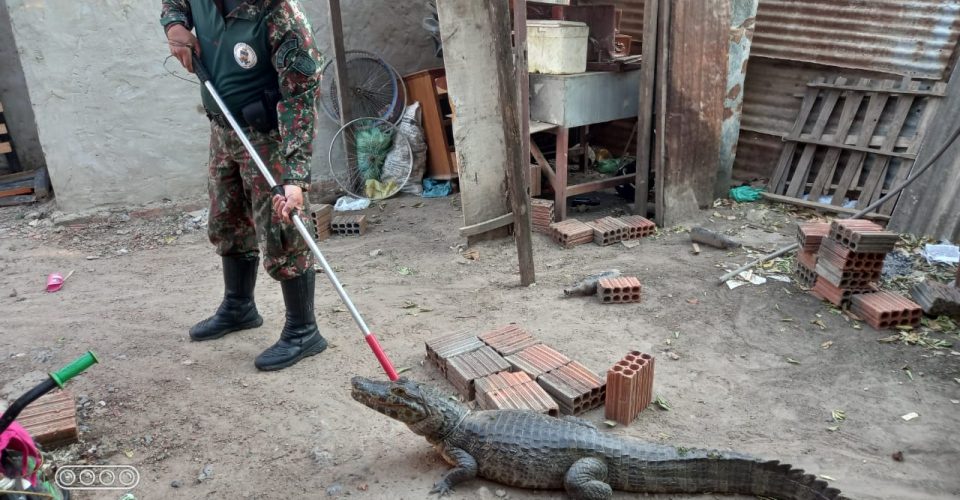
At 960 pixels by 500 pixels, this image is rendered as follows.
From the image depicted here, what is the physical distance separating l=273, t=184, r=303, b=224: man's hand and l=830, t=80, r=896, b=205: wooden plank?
6054mm

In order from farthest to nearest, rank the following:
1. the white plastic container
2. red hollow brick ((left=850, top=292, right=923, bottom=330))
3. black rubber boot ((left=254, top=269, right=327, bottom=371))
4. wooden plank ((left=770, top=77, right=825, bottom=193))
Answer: wooden plank ((left=770, top=77, right=825, bottom=193))
the white plastic container
red hollow brick ((left=850, top=292, right=923, bottom=330))
black rubber boot ((left=254, top=269, right=327, bottom=371))

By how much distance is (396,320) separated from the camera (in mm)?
4672

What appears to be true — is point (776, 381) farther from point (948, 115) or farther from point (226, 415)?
point (948, 115)

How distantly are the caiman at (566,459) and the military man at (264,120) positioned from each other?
114cm

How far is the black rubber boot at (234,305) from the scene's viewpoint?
4203 mm

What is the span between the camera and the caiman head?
2.94 m

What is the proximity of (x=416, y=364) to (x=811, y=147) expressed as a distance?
5.57 metres

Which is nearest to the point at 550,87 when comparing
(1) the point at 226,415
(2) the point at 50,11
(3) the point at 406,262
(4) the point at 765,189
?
(3) the point at 406,262

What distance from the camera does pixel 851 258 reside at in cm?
455

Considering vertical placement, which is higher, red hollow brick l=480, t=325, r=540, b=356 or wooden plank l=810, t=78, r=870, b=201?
wooden plank l=810, t=78, r=870, b=201

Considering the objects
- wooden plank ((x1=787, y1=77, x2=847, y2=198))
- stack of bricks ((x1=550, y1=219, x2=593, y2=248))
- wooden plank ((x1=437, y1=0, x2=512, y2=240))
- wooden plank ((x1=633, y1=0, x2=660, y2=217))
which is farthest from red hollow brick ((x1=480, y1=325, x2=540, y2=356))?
wooden plank ((x1=787, y1=77, x2=847, y2=198))

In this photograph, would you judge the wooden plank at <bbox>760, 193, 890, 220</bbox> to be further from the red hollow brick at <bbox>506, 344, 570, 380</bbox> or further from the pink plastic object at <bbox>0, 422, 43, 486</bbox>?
the pink plastic object at <bbox>0, 422, 43, 486</bbox>

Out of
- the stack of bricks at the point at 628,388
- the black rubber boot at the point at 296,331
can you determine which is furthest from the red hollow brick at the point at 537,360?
the black rubber boot at the point at 296,331

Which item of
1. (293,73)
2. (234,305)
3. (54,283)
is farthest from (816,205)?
(54,283)
